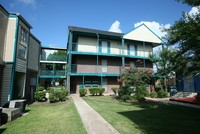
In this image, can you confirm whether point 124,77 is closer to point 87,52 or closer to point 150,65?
point 87,52

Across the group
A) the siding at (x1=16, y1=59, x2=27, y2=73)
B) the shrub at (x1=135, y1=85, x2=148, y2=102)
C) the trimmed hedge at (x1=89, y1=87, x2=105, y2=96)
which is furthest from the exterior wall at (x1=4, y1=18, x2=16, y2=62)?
the shrub at (x1=135, y1=85, x2=148, y2=102)

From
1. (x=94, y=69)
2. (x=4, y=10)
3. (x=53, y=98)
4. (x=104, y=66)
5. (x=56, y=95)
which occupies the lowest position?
(x=53, y=98)

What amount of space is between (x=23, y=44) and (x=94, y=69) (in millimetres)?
11460

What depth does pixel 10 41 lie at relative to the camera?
10680mm

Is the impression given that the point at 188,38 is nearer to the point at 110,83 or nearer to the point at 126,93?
the point at 126,93

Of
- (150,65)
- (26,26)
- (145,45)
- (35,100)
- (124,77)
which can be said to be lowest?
(35,100)

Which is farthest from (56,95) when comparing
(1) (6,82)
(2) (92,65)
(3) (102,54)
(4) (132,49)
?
(4) (132,49)

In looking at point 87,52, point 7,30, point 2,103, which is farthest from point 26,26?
point 87,52

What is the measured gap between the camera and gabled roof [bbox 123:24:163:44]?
23.7m

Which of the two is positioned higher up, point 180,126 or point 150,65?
point 150,65

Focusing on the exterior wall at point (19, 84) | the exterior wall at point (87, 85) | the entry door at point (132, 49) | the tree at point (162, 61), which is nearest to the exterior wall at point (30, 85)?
the exterior wall at point (19, 84)

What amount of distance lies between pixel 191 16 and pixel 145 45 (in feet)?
62.6

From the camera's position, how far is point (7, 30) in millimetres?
10664

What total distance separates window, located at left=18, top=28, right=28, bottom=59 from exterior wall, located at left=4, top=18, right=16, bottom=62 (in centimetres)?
102
